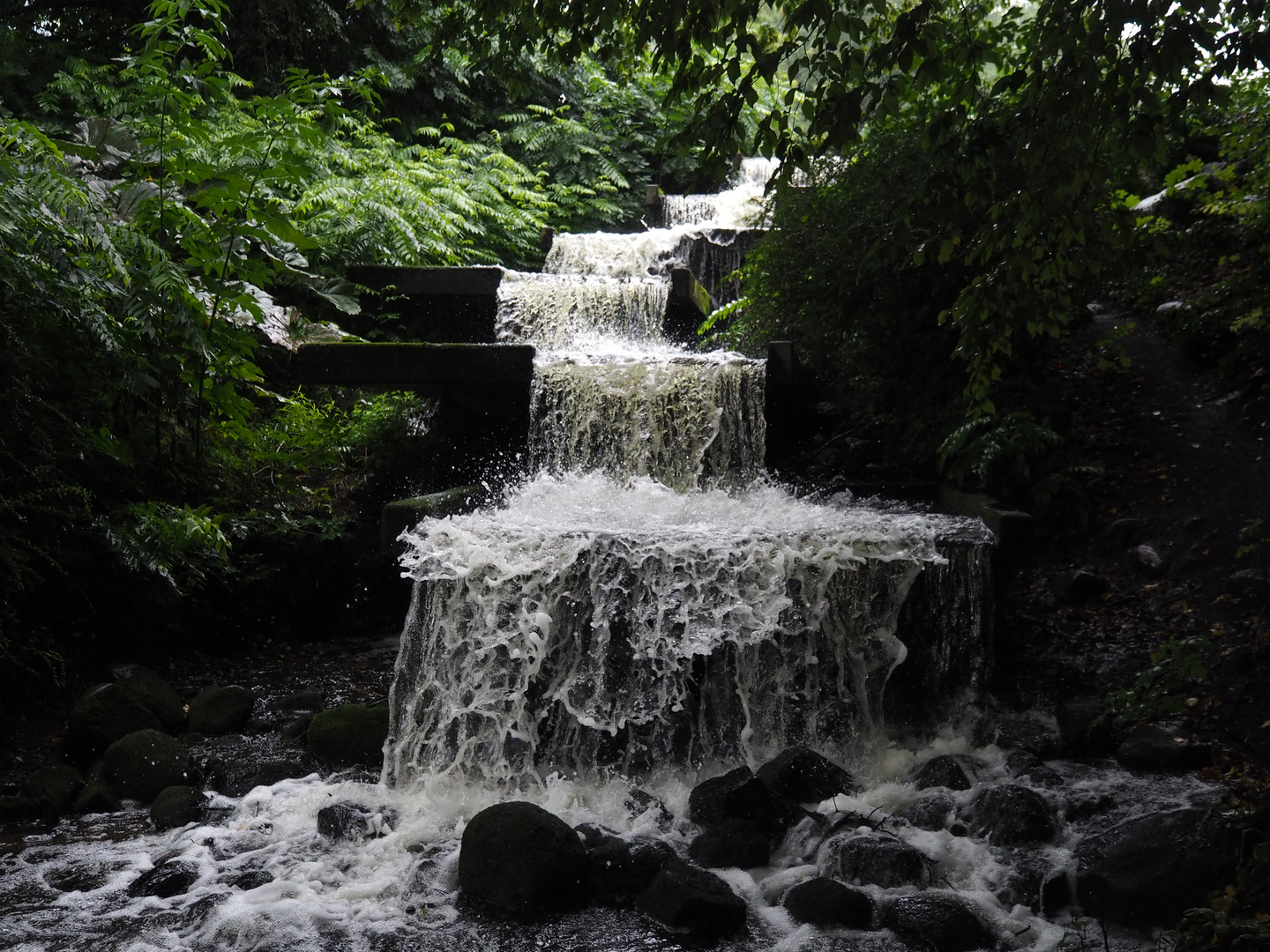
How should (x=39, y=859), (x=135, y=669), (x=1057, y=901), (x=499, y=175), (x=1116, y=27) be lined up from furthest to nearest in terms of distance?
(x=499, y=175) < (x=135, y=669) < (x=39, y=859) < (x=1057, y=901) < (x=1116, y=27)

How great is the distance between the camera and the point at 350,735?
5531 mm

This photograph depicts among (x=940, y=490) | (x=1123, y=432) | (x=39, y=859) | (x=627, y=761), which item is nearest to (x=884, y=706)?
(x=627, y=761)

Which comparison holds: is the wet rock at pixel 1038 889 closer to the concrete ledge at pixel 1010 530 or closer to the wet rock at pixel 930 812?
the wet rock at pixel 930 812

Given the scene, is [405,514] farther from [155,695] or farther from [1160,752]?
[1160,752]

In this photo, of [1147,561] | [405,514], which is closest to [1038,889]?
[1147,561]

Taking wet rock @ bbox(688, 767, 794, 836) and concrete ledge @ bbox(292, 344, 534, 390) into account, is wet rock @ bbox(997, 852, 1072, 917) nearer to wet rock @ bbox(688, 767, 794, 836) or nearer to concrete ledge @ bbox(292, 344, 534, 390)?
wet rock @ bbox(688, 767, 794, 836)

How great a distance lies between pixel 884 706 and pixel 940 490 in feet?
7.28

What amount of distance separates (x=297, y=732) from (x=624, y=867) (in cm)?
268

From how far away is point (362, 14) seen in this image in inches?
550

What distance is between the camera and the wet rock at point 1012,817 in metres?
4.34

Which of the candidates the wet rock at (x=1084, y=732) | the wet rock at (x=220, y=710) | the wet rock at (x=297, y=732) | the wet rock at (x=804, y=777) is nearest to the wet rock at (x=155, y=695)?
the wet rock at (x=220, y=710)

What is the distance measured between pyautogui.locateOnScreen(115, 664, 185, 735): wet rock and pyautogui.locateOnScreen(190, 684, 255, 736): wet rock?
87 millimetres

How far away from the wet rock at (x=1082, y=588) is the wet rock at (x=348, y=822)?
4.47m

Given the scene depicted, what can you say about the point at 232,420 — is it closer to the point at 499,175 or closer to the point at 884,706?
the point at 884,706
